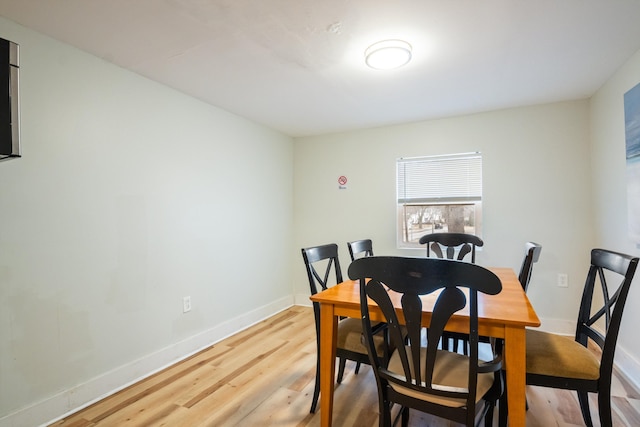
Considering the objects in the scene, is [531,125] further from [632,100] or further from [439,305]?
[439,305]

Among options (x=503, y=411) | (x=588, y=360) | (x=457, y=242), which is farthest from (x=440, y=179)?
(x=503, y=411)

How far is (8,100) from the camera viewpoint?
1.14 m

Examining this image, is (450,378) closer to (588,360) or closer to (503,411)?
(503,411)

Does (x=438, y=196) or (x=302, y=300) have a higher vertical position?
(x=438, y=196)

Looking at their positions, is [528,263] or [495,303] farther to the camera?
[528,263]

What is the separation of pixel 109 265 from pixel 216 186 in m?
1.17

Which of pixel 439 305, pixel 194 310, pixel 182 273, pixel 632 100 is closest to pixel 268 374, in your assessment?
pixel 194 310

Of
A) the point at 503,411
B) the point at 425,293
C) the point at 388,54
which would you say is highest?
the point at 388,54

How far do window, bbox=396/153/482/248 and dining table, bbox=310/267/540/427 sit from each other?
5.24 feet

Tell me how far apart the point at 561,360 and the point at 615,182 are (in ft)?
5.98

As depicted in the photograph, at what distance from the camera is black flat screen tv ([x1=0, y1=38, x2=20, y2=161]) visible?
1126 mm

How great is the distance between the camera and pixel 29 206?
180 cm

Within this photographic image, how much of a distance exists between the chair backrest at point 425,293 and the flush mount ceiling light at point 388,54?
140 centimetres

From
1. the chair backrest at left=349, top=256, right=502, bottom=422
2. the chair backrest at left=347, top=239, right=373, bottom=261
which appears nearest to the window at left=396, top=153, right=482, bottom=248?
the chair backrest at left=347, top=239, right=373, bottom=261
